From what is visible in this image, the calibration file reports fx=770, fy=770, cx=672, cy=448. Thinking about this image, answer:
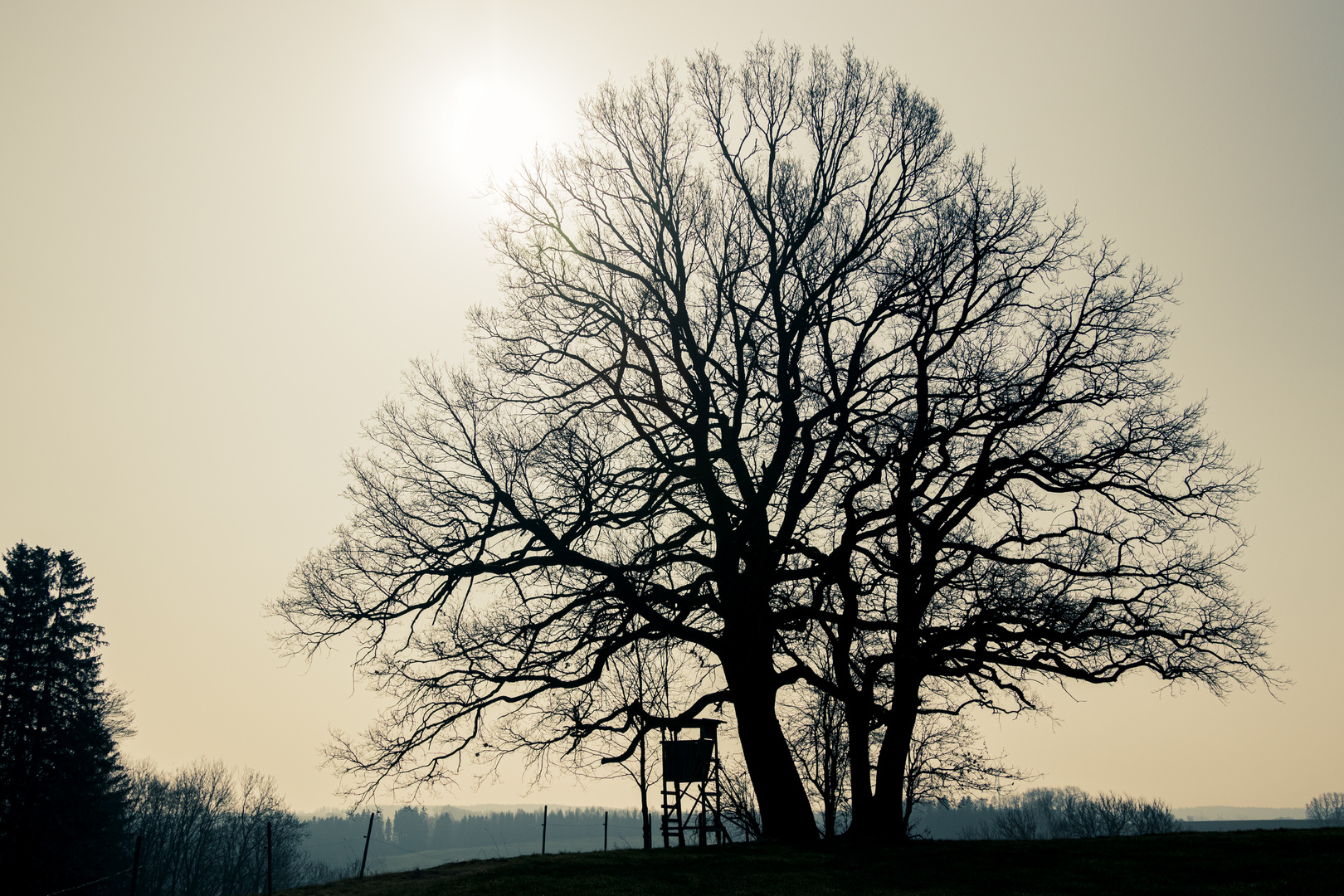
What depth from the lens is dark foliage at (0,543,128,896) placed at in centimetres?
2820

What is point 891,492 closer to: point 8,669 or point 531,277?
point 531,277

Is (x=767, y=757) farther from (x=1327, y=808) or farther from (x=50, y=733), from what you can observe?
(x=1327, y=808)

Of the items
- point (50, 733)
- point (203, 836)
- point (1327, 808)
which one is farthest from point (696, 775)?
point (1327, 808)

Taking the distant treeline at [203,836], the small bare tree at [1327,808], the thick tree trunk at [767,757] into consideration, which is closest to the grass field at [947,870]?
the thick tree trunk at [767,757]

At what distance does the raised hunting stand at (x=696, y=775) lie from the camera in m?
16.8

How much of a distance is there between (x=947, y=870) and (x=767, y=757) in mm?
3466

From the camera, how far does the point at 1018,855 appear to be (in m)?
12.1

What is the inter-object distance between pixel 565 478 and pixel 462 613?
9.86 feet

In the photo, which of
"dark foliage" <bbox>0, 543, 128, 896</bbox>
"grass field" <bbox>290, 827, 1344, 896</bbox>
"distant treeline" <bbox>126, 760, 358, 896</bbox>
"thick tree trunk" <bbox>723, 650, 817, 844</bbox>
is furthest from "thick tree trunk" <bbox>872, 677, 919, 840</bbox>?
"distant treeline" <bbox>126, 760, 358, 896</bbox>

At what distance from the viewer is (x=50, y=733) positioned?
30.5 meters

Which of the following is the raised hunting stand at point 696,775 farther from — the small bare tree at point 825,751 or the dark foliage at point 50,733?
the dark foliage at point 50,733

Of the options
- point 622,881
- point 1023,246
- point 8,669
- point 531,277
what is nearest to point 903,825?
point 622,881

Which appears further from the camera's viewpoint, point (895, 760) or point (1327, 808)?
point (1327, 808)

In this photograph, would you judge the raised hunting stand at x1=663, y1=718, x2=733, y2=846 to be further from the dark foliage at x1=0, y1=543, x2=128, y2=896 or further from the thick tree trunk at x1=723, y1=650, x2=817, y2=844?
the dark foliage at x1=0, y1=543, x2=128, y2=896
